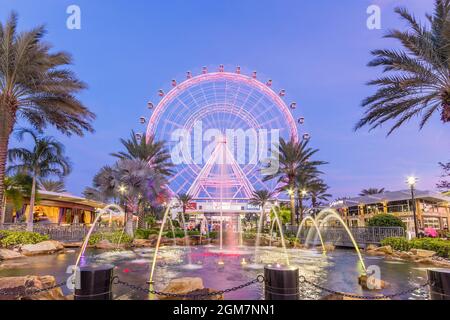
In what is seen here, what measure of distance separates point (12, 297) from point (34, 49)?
1139 centimetres

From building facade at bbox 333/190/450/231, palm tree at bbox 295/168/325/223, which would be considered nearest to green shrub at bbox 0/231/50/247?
palm tree at bbox 295/168/325/223

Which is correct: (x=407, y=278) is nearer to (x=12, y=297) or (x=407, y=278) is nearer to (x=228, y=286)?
(x=228, y=286)

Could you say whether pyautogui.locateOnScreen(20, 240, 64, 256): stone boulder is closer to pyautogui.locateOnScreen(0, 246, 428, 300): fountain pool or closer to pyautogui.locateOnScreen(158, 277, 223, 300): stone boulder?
pyautogui.locateOnScreen(0, 246, 428, 300): fountain pool

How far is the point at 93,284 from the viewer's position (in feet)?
16.1

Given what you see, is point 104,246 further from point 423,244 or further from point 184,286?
point 423,244

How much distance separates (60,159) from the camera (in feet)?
68.2

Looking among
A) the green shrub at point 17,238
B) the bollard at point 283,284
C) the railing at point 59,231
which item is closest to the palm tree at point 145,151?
the railing at point 59,231

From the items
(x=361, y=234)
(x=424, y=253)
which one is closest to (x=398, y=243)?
(x=424, y=253)

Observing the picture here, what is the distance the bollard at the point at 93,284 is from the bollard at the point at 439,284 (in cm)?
541

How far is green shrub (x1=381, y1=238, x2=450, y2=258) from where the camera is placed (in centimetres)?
1274

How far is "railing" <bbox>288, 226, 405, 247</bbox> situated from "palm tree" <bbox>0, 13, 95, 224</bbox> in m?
17.2

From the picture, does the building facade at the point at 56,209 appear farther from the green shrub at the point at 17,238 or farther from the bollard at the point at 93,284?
the bollard at the point at 93,284

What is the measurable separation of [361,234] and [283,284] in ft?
55.2
